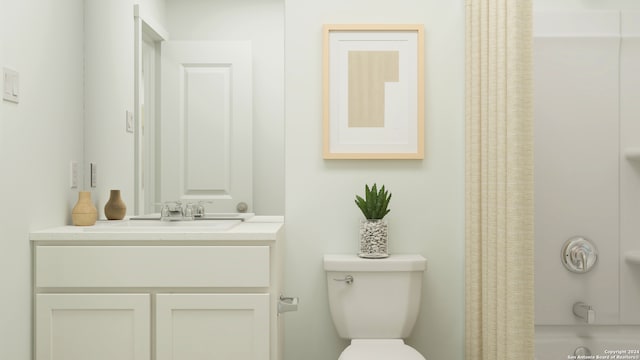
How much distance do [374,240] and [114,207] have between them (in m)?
1.07

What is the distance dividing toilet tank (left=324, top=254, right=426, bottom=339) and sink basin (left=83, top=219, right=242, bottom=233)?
0.46 m

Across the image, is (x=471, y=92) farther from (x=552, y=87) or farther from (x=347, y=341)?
(x=347, y=341)

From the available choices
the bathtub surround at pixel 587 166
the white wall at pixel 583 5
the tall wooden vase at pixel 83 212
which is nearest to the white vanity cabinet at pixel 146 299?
the tall wooden vase at pixel 83 212

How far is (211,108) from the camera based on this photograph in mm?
2246

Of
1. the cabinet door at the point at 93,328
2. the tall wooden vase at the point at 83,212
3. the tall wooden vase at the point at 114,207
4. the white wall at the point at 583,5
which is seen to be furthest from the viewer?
the white wall at the point at 583,5

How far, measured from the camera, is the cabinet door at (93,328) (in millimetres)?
1735

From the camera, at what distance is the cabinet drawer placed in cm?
174

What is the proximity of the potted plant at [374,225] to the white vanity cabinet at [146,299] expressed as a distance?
51 centimetres

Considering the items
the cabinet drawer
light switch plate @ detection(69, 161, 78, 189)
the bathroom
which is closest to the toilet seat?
the bathroom

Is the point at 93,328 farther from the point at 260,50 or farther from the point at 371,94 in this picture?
the point at 371,94

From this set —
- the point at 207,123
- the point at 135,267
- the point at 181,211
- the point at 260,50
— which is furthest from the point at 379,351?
the point at 260,50

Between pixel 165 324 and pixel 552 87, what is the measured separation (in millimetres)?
1838

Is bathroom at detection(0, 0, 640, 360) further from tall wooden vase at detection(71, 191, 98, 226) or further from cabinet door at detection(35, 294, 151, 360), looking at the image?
cabinet door at detection(35, 294, 151, 360)

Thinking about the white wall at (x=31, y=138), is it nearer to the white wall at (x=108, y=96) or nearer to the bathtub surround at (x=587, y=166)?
the white wall at (x=108, y=96)
